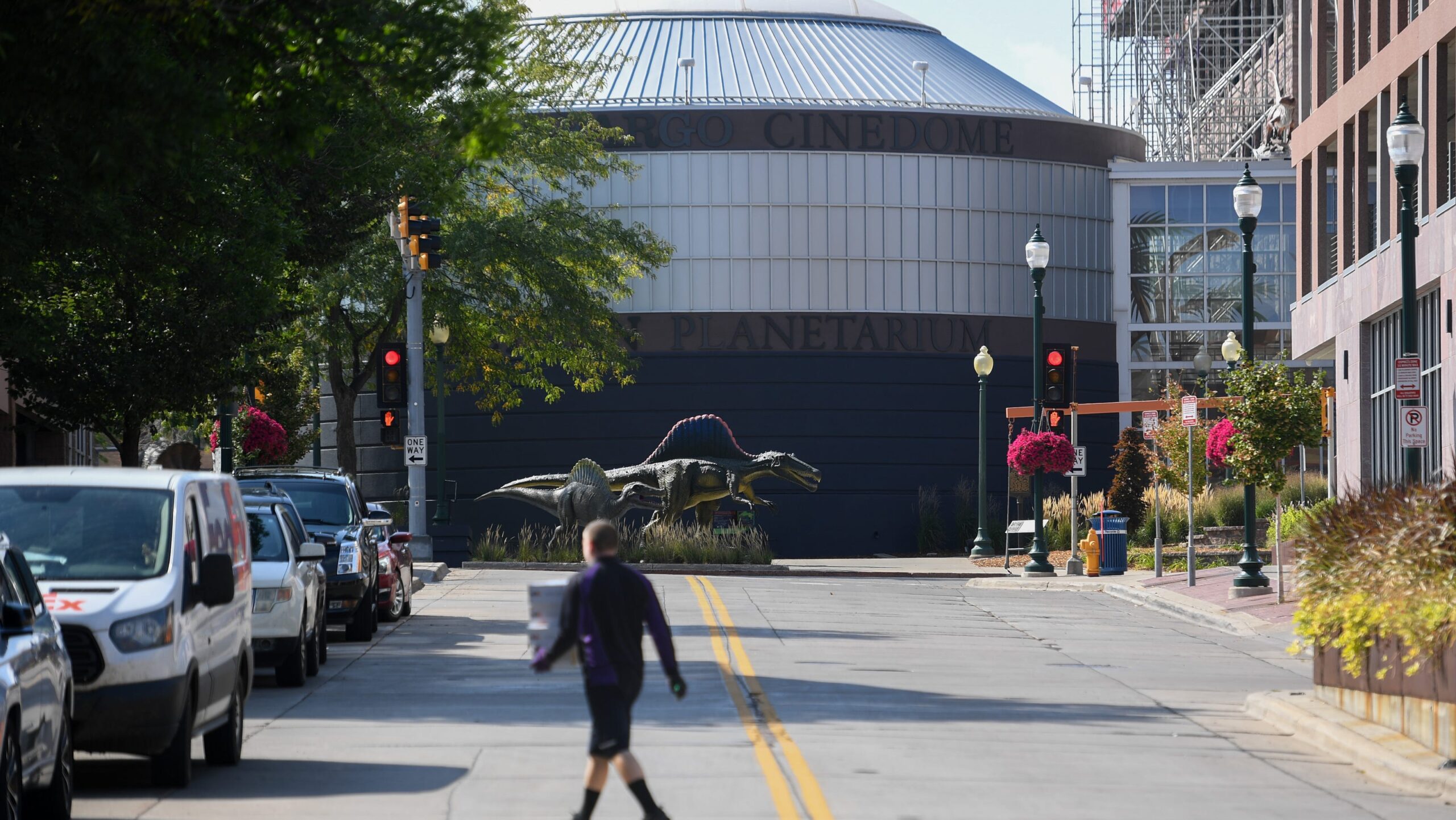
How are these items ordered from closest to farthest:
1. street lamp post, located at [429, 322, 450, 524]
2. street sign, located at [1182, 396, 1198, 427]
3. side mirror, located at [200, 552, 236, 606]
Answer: side mirror, located at [200, 552, 236, 606] < street sign, located at [1182, 396, 1198, 427] < street lamp post, located at [429, 322, 450, 524]

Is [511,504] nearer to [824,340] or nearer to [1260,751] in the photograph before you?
[824,340]

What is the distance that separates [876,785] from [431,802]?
2.51m

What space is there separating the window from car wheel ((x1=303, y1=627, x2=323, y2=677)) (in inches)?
712

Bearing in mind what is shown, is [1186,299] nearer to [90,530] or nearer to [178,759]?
[90,530]

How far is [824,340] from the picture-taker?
5847 centimetres

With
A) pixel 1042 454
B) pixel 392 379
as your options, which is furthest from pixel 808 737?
pixel 1042 454

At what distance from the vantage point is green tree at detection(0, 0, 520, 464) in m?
12.2

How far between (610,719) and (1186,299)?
5477cm

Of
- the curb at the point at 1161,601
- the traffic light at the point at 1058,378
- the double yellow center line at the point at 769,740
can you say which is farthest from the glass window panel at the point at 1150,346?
the double yellow center line at the point at 769,740

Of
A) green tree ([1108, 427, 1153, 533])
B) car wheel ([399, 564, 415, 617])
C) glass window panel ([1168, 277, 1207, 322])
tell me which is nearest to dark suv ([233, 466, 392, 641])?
car wheel ([399, 564, 415, 617])

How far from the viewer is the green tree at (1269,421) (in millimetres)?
27469

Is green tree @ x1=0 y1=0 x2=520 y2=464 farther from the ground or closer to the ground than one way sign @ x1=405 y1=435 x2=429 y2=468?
farther from the ground

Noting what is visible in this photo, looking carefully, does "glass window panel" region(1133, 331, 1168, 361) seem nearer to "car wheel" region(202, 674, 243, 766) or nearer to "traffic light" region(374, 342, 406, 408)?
"traffic light" region(374, 342, 406, 408)

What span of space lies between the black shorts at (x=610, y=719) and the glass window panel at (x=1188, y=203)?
5488cm
